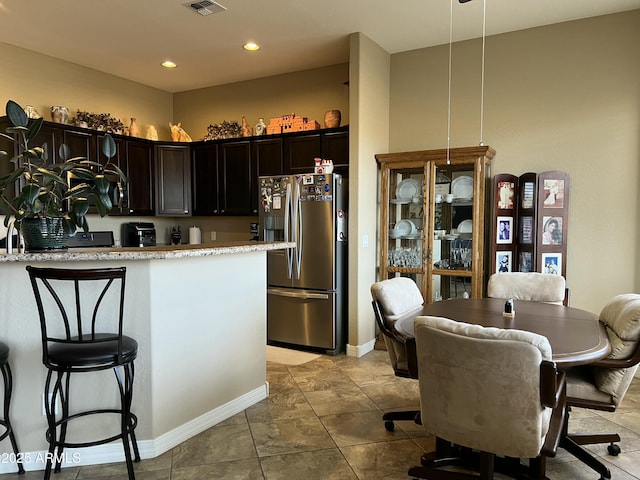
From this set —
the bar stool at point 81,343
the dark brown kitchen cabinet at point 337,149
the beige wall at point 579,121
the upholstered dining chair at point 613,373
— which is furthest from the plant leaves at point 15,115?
the beige wall at point 579,121

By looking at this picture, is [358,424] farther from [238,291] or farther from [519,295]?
[519,295]

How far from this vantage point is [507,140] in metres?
4.28

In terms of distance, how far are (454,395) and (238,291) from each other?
5.64 ft

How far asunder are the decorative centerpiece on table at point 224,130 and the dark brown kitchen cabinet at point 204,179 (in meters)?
0.14

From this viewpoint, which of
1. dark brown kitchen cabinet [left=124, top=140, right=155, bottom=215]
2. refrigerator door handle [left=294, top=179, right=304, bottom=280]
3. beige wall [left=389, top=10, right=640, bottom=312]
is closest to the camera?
beige wall [left=389, top=10, right=640, bottom=312]

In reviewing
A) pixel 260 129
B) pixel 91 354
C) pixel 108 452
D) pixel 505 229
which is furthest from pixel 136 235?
pixel 505 229

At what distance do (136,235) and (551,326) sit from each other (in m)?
4.65

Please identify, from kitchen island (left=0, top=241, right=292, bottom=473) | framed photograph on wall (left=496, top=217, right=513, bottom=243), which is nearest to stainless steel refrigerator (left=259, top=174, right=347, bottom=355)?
kitchen island (left=0, top=241, right=292, bottom=473)

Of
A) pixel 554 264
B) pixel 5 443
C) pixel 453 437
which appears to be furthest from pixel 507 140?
pixel 5 443

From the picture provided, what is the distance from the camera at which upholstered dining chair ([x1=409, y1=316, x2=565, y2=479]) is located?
1.69 meters

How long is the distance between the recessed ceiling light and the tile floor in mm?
3231

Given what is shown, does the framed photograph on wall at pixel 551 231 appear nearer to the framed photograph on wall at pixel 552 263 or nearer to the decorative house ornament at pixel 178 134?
the framed photograph on wall at pixel 552 263

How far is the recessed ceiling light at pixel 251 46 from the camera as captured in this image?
4.50 m

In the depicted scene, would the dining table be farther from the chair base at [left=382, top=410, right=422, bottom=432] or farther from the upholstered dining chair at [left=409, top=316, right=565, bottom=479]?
the chair base at [left=382, top=410, right=422, bottom=432]
